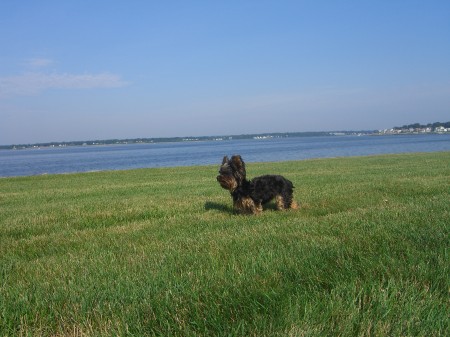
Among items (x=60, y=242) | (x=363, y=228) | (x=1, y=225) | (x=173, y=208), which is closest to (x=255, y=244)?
(x=363, y=228)

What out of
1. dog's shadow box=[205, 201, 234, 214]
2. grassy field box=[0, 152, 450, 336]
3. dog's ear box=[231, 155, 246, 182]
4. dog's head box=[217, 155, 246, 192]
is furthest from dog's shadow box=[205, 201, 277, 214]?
grassy field box=[0, 152, 450, 336]

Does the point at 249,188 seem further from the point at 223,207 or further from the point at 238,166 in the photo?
the point at 223,207

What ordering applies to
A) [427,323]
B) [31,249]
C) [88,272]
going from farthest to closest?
[31,249] < [88,272] < [427,323]

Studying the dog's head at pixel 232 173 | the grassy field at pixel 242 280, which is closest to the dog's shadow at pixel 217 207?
the dog's head at pixel 232 173

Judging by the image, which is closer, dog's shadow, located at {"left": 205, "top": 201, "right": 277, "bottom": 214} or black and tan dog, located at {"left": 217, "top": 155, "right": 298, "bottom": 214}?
black and tan dog, located at {"left": 217, "top": 155, "right": 298, "bottom": 214}

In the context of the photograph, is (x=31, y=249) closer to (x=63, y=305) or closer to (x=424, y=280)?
(x=63, y=305)

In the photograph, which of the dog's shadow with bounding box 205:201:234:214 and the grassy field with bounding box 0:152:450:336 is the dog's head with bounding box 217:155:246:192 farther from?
the grassy field with bounding box 0:152:450:336

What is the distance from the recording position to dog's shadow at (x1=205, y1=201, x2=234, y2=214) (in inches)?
460

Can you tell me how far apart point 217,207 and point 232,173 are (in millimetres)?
2079

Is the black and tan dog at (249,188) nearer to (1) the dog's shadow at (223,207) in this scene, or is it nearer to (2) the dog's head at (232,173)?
(2) the dog's head at (232,173)

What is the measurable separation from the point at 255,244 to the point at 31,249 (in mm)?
4440

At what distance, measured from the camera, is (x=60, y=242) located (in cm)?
823

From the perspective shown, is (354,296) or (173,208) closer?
(354,296)

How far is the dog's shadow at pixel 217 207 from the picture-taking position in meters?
11.7
